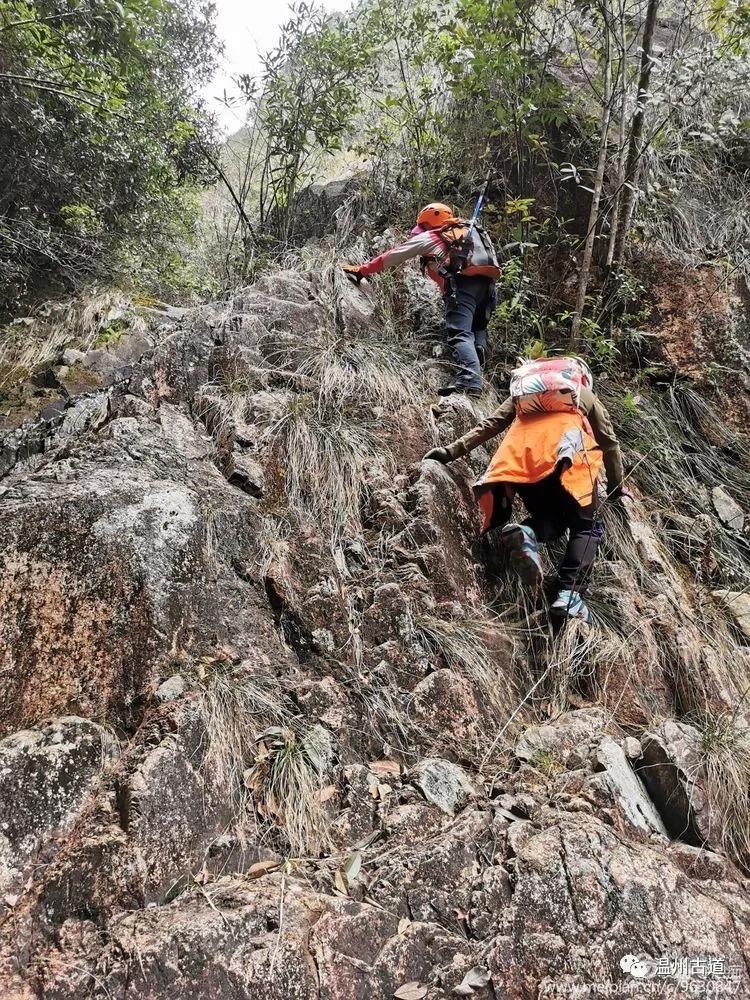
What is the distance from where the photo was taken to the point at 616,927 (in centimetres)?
228

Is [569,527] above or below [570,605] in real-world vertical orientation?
above

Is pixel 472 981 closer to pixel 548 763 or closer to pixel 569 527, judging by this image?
pixel 548 763

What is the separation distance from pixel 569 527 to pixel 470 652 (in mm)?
1023

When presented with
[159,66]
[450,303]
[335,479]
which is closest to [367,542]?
[335,479]

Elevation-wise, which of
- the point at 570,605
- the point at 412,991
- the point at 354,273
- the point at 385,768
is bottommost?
the point at 412,991

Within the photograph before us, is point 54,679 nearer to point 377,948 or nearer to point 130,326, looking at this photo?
point 377,948

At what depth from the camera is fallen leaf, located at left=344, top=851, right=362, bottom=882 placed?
2.39 m

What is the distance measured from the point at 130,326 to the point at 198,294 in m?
1.64

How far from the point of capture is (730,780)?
2918mm

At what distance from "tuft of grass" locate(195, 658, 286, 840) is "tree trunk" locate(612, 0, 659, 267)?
4837 mm

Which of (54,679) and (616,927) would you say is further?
(54,679)

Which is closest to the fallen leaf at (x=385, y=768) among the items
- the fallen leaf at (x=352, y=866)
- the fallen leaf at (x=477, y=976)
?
the fallen leaf at (x=352, y=866)

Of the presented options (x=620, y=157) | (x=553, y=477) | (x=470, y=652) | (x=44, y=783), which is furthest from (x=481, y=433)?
(x=620, y=157)

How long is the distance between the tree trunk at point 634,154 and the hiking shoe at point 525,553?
3.30 metres
